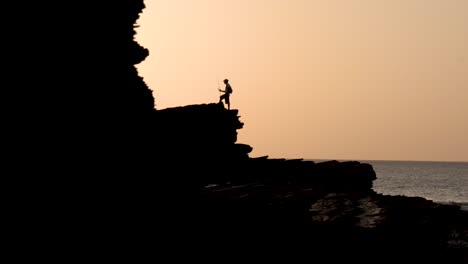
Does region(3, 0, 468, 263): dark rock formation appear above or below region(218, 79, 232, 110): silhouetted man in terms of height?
below

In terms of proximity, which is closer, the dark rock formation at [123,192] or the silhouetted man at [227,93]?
the dark rock formation at [123,192]

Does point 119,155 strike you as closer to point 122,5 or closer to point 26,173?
point 26,173

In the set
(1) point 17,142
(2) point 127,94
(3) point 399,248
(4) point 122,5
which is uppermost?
(4) point 122,5

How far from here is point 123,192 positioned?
9.17 metres

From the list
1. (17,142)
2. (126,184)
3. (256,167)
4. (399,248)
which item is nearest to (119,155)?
(126,184)

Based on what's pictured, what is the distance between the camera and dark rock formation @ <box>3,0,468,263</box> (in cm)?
773

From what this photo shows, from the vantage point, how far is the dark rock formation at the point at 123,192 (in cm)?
773

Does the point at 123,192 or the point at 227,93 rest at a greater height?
the point at 227,93

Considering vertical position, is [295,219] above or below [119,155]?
below

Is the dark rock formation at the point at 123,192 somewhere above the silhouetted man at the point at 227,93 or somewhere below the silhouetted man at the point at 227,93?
below

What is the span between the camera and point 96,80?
9.39 m

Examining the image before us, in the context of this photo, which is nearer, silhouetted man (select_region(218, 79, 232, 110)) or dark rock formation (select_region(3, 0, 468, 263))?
dark rock formation (select_region(3, 0, 468, 263))

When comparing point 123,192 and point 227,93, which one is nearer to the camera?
point 123,192

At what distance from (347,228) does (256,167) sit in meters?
18.6
